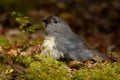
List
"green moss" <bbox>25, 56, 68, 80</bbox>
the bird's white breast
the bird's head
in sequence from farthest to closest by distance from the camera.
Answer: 1. the bird's head
2. the bird's white breast
3. "green moss" <bbox>25, 56, 68, 80</bbox>

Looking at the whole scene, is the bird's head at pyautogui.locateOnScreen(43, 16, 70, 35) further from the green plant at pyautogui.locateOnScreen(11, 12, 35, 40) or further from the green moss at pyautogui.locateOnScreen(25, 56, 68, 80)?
the green moss at pyautogui.locateOnScreen(25, 56, 68, 80)

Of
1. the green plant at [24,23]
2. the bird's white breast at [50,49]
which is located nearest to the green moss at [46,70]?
the bird's white breast at [50,49]

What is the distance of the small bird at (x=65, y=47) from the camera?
6.06m

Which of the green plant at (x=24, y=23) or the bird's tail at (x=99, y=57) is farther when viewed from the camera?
the green plant at (x=24, y=23)

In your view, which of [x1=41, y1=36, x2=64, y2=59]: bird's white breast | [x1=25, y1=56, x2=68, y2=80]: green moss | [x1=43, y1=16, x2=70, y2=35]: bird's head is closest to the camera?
[x1=25, y1=56, x2=68, y2=80]: green moss

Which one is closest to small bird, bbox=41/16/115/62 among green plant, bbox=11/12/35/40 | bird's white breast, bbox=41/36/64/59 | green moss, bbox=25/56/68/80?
bird's white breast, bbox=41/36/64/59

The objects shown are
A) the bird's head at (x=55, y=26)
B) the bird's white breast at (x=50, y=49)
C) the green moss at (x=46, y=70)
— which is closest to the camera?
the green moss at (x=46, y=70)

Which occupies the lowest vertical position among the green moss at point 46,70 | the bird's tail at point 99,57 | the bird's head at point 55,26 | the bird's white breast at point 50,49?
the green moss at point 46,70

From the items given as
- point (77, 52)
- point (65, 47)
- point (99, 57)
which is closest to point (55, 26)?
point (65, 47)

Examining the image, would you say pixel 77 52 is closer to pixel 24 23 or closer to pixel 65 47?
pixel 65 47

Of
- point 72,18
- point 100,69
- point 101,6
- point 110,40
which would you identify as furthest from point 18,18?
point 101,6

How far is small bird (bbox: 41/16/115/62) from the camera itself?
6062mm

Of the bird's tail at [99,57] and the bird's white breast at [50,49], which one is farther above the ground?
the bird's white breast at [50,49]

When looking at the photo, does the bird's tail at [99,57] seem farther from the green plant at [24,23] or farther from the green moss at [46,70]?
the green plant at [24,23]
